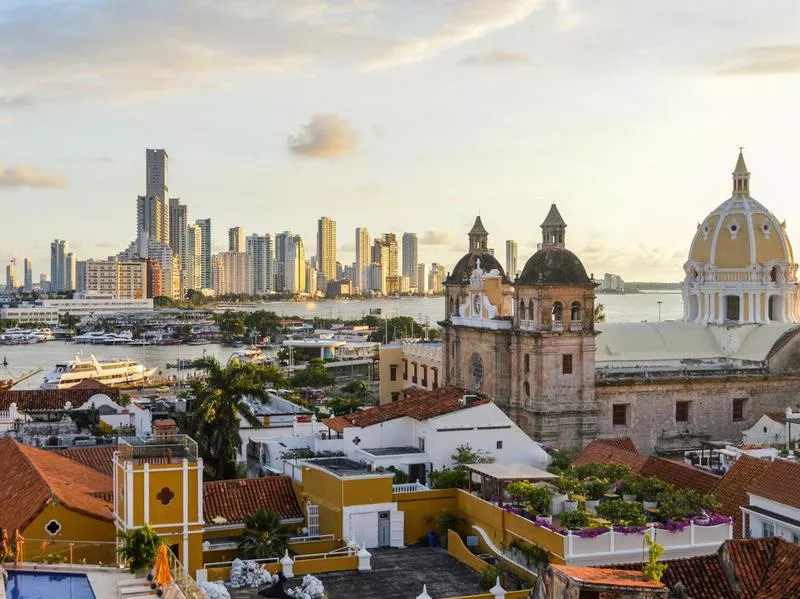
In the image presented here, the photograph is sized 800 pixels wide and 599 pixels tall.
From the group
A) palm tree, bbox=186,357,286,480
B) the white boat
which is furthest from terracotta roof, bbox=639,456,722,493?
the white boat

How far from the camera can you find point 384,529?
24.3 m

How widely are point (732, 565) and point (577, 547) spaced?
163 inches

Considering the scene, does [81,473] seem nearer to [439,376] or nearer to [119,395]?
[119,395]

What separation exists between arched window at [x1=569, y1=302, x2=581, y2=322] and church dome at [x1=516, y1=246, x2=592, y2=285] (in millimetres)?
760

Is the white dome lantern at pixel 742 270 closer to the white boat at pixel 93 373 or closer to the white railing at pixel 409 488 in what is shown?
the white railing at pixel 409 488

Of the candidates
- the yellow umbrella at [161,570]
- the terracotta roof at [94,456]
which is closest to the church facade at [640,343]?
the terracotta roof at [94,456]

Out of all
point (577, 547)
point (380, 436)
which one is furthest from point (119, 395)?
point (577, 547)

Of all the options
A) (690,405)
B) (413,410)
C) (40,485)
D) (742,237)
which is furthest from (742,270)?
(40,485)

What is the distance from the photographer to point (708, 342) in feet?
159

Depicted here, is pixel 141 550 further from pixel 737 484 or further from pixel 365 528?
pixel 737 484

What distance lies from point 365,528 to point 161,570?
8927mm

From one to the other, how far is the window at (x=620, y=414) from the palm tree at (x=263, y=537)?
66.2ft

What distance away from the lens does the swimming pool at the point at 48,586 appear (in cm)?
1455

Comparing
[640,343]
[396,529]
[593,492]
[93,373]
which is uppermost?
[640,343]
